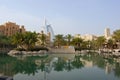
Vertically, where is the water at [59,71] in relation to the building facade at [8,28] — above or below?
below

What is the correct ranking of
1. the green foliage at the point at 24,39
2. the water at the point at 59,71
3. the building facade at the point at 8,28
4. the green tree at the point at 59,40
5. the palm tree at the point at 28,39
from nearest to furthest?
1. the water at the point at 59,71
2. the green foliage at the point at 24,39
3. the palm tree at the point at 28,39
4. the green tree at the point at 59,40
5. the building facade at the point at 8,28

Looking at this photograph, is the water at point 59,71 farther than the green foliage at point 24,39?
No

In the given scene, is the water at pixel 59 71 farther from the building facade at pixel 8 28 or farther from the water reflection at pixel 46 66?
the building facade at pixel 8 28

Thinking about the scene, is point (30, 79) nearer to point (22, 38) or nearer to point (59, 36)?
point (22, 38)

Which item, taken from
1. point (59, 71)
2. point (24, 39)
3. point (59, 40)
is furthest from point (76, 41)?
point (59, 71)

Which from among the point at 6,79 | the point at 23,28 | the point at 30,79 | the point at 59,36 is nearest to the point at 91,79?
the point at 30,79

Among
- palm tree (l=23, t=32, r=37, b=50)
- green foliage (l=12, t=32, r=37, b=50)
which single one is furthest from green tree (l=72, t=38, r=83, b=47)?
green foliage (l=12, t=32, r=37, b=50)

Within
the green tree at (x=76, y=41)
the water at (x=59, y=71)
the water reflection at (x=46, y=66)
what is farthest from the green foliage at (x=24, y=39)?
the water at (x=59, y=71)

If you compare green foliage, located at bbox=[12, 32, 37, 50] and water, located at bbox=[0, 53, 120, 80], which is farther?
green foliage, located at bbox=[12, 32, 37, 50]

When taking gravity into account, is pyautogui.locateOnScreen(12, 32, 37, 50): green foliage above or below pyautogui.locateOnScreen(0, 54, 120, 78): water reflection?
above

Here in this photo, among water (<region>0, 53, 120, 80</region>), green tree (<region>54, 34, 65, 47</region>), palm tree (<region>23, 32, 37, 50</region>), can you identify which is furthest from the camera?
green tree (<region>54, 34, 65, 47</region>)

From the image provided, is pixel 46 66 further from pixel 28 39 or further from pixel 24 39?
pixel 24 39

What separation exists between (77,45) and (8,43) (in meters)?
28.6

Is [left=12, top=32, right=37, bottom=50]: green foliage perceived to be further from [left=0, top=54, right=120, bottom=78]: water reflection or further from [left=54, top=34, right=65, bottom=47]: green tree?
[left=0, top=54, right=120, bottom=78]: water reflection
